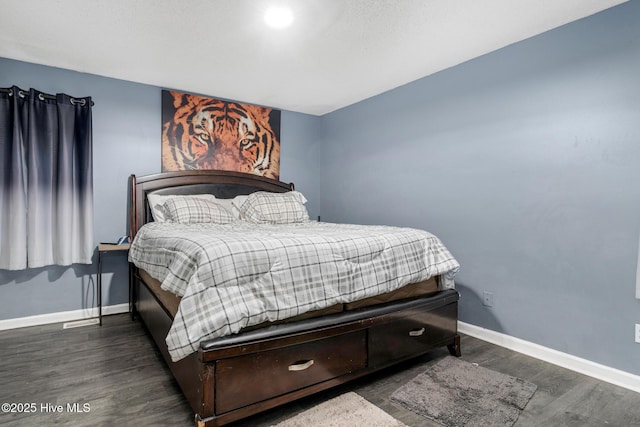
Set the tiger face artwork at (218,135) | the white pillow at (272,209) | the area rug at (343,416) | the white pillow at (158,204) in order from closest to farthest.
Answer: the area rug at (343,416), the white pillow at (158,204), the white pillow at (272,209), the tiger face artwork at (218,135)

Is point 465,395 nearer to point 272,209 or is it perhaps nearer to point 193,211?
point 272,209

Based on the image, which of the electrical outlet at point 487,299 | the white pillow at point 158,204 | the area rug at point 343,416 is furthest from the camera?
the white pillow at point 158,204

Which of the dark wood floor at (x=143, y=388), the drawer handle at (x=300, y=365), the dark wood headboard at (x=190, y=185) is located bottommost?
the dark wood floor at (x=143, y=388)

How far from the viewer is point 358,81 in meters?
3.38

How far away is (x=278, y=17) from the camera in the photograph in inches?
86.0

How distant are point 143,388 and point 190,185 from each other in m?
2.16

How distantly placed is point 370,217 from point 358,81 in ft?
4.76

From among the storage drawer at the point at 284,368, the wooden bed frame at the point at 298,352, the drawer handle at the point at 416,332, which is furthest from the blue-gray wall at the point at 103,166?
the drawer handle at the point at 416,332

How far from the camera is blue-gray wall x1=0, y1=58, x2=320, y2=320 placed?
291 cm

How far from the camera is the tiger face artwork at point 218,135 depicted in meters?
3.59

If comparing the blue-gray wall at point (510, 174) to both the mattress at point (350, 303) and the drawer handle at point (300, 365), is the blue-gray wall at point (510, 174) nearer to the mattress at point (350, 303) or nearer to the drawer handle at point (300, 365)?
the mattress at point (350, 303)

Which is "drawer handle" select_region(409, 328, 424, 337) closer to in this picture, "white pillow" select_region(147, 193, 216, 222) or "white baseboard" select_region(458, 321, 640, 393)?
"white baseboard" select_region(458, 321, 640, 393)

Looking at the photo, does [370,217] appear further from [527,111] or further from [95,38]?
[95,38]

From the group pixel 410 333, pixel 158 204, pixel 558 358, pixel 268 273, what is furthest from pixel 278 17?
pixel 558 358
